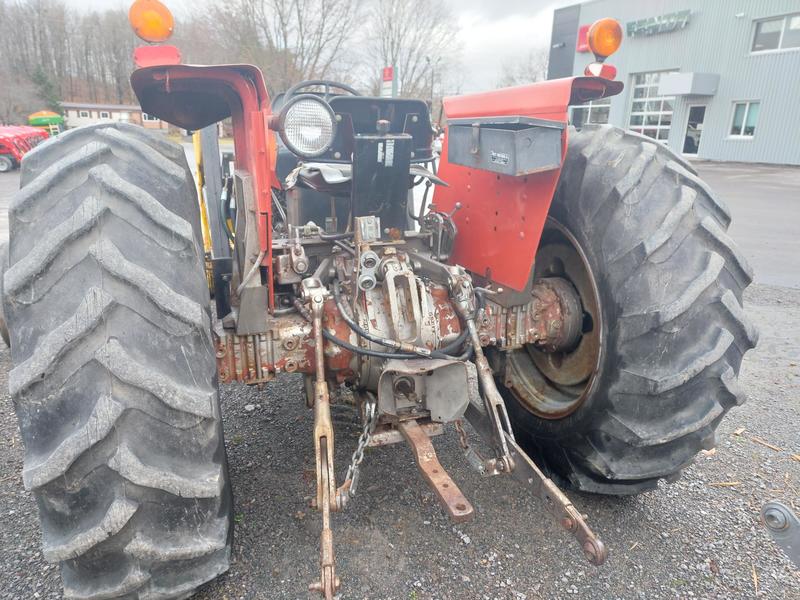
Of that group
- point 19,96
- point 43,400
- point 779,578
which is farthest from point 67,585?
point 19,96

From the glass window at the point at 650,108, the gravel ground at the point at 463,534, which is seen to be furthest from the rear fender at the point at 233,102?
the glass window at the point at 650,108

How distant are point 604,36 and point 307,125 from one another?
1227mm

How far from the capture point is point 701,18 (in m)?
24.6

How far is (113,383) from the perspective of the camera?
1446 millimetres

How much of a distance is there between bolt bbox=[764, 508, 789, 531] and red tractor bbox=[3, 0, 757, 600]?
19.1 inches

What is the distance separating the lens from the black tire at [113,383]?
1433 mm

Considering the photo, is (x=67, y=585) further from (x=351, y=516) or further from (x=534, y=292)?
(x=534, y=292)

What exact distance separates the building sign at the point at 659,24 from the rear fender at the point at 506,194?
28.1m

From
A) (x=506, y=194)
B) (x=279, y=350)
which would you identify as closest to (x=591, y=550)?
(x=279, y=350)

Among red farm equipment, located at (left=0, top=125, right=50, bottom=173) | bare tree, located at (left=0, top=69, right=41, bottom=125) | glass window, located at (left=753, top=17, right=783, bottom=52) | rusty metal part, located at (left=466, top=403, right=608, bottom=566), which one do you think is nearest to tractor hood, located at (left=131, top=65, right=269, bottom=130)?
rusty metal part, located at (left=466, top=403, right=608, bottom=566)

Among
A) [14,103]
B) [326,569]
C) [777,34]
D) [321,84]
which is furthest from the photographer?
[14,103]

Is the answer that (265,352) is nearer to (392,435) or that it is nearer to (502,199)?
(392,435)

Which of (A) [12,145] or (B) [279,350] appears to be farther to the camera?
(A) [12,145]

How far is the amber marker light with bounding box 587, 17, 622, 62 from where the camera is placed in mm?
2172
